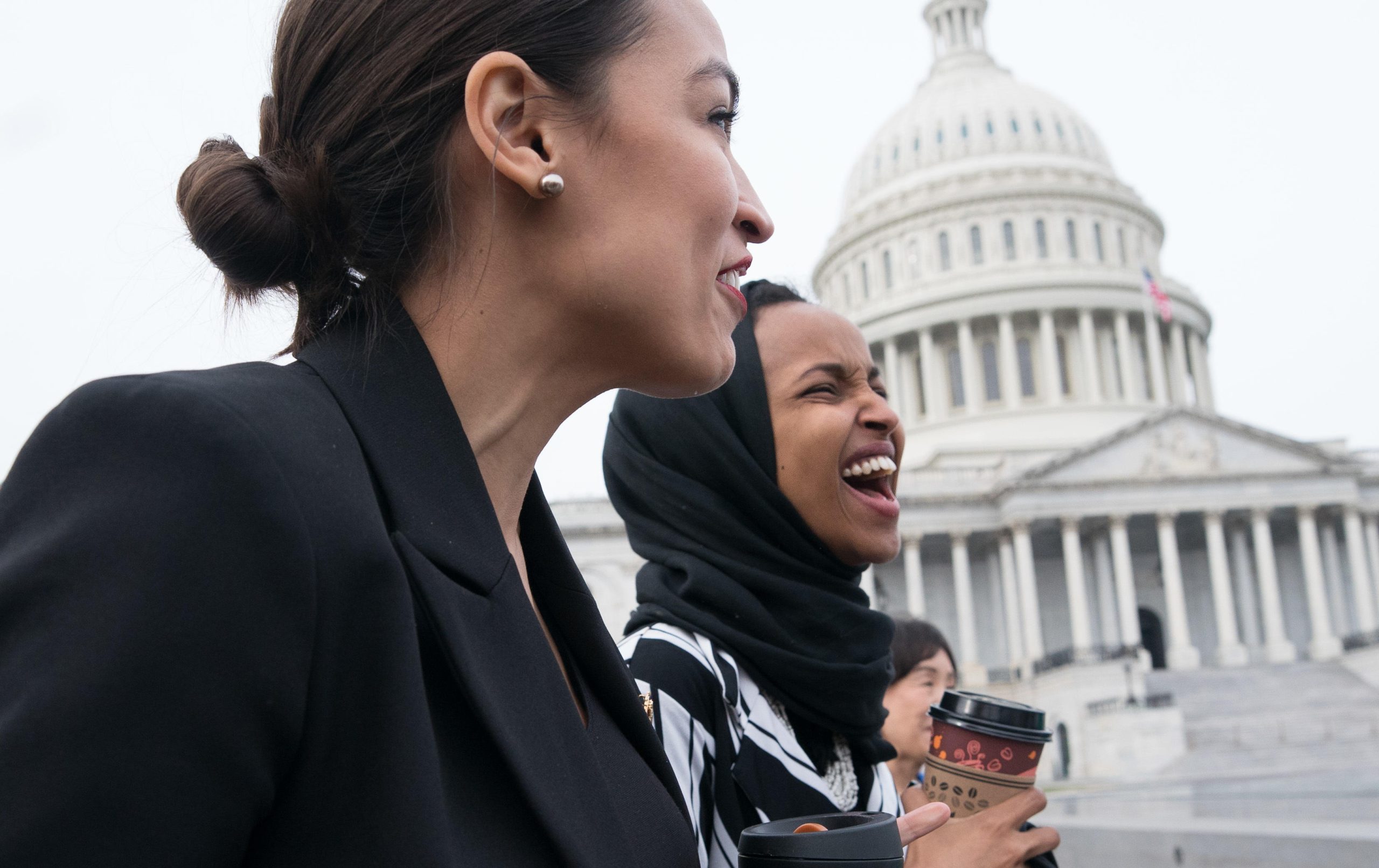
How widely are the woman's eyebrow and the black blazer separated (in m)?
0.60

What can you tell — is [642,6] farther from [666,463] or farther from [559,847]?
[666,463]

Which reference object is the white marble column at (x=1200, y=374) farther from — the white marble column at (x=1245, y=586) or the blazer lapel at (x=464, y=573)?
the blazer lapel at (x=464, y=573)

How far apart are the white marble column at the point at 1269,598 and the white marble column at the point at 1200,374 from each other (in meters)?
13.5

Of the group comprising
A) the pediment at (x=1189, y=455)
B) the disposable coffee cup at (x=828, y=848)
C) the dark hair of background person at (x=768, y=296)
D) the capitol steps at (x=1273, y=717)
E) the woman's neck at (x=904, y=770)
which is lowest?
the capitol steps at (x=1273, y=717)

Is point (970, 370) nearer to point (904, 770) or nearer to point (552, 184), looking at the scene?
point (904, 770)

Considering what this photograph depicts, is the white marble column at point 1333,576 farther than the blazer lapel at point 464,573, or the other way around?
the white marble column at point 1333,576

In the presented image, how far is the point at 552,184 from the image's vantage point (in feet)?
4.58

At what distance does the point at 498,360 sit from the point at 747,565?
52.6 inches

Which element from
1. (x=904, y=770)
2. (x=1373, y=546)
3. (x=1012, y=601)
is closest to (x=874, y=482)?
(x=904, y=770)

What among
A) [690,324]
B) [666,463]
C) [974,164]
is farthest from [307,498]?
[974,164]

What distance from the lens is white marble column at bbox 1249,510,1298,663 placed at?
44.1 metres

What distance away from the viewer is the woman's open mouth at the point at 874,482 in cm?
287

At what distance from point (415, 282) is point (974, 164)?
61.3 metres

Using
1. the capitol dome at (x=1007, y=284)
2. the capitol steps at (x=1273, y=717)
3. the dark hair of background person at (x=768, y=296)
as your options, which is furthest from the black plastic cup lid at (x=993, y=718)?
the capitol dome at (x=1007, y=284)
